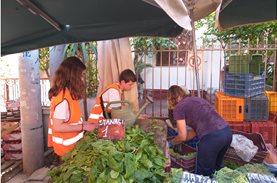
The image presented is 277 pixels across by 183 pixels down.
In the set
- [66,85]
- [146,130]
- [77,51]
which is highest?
[77,51]

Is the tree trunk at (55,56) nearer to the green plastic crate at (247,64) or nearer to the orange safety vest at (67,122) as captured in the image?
the orange safety vest at (67,122)

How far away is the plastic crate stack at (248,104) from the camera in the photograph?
4.62m

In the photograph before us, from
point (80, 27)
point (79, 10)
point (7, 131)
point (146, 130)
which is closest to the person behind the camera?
point (146, 130)

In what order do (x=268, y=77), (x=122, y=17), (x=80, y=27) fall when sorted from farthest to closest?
(x=268, y=77), (x=80, y=27), (x=122, y=17)

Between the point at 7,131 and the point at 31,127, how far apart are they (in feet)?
1.96

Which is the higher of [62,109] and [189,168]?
[62,109]

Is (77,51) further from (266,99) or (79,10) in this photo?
(266,99)

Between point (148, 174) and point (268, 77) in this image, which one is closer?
point (148, 174)

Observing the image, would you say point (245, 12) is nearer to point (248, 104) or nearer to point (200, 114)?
point (200, 114)

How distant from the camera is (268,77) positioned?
320 inches

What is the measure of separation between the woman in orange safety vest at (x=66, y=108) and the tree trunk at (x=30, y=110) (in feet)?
5.91

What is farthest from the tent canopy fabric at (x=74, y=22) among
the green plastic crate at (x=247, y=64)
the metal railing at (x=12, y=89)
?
the metal railing at (x=12, y=89)

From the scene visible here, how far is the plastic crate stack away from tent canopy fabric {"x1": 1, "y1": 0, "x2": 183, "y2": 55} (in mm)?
1461

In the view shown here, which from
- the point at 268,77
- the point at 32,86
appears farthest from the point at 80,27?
the point at 268,77
